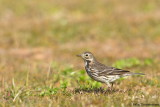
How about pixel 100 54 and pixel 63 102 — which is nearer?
pixel 63 102

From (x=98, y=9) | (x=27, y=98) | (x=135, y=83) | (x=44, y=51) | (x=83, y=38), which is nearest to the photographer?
(x=27, y=98)

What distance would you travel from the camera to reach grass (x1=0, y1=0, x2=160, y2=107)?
392 inches

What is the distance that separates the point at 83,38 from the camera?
2183 cm

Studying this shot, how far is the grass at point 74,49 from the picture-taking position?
32.7ft

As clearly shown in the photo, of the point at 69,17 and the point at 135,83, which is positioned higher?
the point at 69,17

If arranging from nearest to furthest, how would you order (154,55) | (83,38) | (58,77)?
(58,77) < (154,55) < (83,38)

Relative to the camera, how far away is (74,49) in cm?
1989

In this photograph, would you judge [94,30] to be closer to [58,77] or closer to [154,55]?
[154,55]

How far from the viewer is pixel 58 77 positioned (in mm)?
13695

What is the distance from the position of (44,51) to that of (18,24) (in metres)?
5.46

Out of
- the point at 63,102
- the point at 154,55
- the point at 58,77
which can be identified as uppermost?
the point at 154,55

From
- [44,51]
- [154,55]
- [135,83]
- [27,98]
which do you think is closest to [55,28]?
[44,51]

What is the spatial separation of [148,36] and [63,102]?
13.7 metres

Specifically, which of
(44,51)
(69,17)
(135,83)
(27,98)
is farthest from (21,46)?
(27,98)
